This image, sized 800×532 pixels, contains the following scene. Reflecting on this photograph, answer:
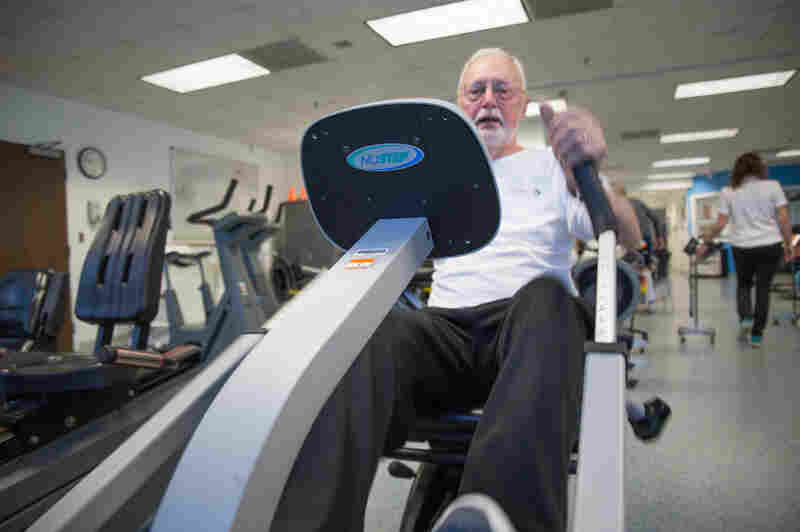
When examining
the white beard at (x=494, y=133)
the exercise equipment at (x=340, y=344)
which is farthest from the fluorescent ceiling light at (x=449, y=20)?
the exercise equipment at (x=340, y=344)

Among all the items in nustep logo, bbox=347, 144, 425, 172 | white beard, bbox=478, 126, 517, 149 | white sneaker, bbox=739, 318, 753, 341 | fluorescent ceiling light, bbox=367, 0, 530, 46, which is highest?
fluorescent ceiling light, bbox=367, 0, 530, 46

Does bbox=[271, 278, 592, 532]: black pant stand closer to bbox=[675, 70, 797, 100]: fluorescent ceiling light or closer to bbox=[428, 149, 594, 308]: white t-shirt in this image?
bbox=[428, 149, 594, 308]: white t-shirt

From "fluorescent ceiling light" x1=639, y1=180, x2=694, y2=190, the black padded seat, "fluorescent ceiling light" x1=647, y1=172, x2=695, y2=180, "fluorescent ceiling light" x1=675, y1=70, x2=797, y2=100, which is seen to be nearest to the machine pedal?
the black padded seat

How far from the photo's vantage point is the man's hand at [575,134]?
786 millimetres

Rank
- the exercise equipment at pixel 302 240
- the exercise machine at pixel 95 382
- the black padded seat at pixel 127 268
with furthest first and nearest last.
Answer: the exercise equipment at pixel 302 240
the black padded seat at pixel 127 268
the exercise machine at pixel 95 382

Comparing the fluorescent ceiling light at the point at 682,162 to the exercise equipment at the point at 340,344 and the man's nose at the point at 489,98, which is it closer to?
the man's nose at the point at 489,98

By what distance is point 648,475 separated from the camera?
1704mm

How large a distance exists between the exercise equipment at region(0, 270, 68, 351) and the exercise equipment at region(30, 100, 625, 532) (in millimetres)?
1972

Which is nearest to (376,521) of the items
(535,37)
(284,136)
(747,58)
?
(535,37)

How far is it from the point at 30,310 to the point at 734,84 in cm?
689

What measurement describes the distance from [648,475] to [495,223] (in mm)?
1380

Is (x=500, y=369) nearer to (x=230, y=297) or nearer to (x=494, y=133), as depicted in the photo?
(x=494, y=133)

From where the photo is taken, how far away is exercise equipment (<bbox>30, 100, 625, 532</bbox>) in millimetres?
461

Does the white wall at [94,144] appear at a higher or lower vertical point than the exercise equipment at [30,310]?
higher
